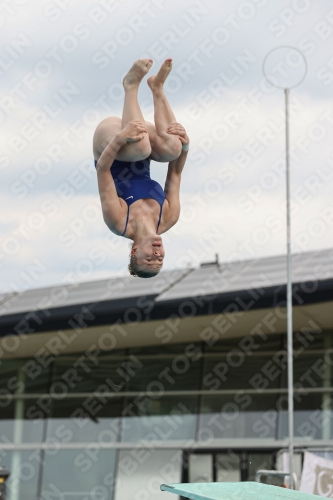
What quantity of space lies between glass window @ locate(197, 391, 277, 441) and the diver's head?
11797 mm

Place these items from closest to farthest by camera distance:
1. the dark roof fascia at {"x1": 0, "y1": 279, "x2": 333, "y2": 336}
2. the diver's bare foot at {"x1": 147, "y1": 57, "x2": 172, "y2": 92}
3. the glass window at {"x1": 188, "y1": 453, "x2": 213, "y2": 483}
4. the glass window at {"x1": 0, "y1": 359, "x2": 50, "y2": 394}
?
the diver's bare foot at {"x1": 147, "y1": 57, "x2": 172, "y2": 92} → the dark roof fascia at {"x1": 0, "y1": 279, "x2": 333, "y2": 336} → the glass window at {"x1": 188, "y1": 453, "x2": 213, "y2": 483} → the glass window at {"x1": 0, "y1": 359, "x2": 50, "y2": 394}

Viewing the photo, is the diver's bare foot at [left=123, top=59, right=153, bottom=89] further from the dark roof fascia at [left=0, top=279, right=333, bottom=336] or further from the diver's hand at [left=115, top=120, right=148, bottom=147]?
the dark roof fascia at [left=0, top=279, right=333, bottom=336]

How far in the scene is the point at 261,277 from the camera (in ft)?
62.2

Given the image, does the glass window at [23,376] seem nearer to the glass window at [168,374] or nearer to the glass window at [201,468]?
the glass window at [168,374]

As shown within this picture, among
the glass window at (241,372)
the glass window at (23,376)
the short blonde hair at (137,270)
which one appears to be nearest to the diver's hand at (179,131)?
the short blonde hair at (137,270)

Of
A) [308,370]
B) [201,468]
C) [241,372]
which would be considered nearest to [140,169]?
[308,370]

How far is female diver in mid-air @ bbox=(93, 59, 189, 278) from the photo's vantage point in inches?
311

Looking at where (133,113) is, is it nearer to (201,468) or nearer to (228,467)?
(228,467)

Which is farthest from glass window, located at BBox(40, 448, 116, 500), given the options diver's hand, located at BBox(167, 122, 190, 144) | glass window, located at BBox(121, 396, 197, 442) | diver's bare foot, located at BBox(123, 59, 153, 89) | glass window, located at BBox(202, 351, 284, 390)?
diver's bare foot, located at BBox(123, 59, 153, 89)

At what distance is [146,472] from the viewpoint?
19.8 metres

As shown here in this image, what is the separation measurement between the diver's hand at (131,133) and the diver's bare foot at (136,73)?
16.5 inches

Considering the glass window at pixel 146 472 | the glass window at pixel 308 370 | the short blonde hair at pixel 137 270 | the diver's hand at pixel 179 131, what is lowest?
the short blonde hair at pixel 137 270

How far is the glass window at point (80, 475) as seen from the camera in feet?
66.2

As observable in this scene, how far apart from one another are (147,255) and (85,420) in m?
13.8
